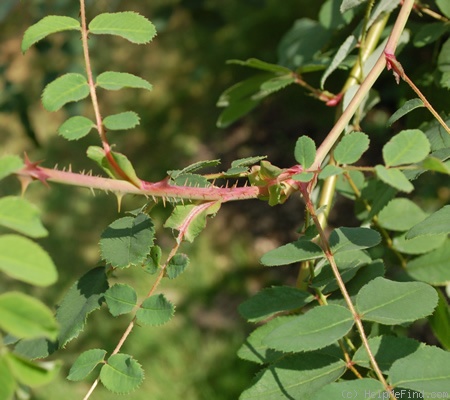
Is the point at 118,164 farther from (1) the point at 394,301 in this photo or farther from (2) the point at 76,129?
(1) the point at 394,301

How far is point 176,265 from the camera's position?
1.17 metres

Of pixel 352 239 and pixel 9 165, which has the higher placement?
pixel 9 165

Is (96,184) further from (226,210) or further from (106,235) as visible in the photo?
(226,210)

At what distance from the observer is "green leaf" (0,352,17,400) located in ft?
2.63

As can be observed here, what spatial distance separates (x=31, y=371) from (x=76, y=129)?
53 centimetres

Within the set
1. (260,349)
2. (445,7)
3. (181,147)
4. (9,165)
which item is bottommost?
(181,147)

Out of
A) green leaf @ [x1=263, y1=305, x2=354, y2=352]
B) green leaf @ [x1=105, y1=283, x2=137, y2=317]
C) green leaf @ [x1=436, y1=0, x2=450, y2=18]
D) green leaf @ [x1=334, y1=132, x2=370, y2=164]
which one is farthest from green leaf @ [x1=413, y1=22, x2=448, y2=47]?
green leaf @ [x1=105, y1=283, x2=137, y2=317]

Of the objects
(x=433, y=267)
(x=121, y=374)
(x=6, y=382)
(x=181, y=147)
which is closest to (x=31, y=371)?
(x=6, y=382)

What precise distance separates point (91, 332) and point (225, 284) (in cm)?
74

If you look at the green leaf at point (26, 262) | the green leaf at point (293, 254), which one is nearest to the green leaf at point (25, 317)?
the green leaf at point (26, 262)

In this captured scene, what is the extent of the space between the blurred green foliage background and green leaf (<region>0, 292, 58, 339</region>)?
1.90 meters

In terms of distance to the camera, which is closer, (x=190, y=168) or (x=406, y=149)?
Result: (x=406, y=149)

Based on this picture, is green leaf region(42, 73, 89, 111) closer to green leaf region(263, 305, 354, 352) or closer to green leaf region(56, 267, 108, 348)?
green leaf region(56, 267, 108, 348)

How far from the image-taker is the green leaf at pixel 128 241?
1131 millimetres
